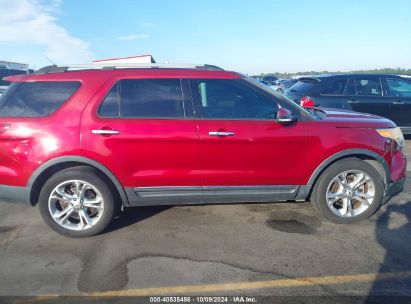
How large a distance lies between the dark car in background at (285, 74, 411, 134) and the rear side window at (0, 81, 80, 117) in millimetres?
5225

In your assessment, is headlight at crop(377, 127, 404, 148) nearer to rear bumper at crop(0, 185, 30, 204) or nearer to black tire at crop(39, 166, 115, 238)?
black tire at crop(39, 166, 115, 238)

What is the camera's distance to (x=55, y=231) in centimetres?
366

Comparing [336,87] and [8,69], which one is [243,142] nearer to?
[336,87]

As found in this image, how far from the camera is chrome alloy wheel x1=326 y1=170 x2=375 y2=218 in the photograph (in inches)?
151

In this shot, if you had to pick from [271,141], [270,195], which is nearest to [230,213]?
[270,195]

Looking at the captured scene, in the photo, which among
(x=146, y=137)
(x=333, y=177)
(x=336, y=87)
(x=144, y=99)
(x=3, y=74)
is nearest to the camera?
(x=146, y=137)

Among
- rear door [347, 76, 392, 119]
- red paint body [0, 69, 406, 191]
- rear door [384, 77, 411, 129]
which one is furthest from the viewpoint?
rear door [384, 77, 411, 129]

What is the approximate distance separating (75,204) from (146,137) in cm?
106

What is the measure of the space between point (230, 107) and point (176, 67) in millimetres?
779

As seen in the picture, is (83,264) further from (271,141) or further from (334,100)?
(334,100)

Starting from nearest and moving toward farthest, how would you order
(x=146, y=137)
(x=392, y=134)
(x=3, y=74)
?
(x=146, y=137)
(x=392, y=134)
(x=3, y=74)

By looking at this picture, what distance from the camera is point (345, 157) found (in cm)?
381

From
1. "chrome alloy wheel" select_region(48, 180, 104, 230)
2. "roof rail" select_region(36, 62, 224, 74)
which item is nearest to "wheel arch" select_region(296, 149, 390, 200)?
"roof rail" select_region(36, 62, 224, 74)

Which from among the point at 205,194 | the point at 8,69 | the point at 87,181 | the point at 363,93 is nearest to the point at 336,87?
the point at 363,93
